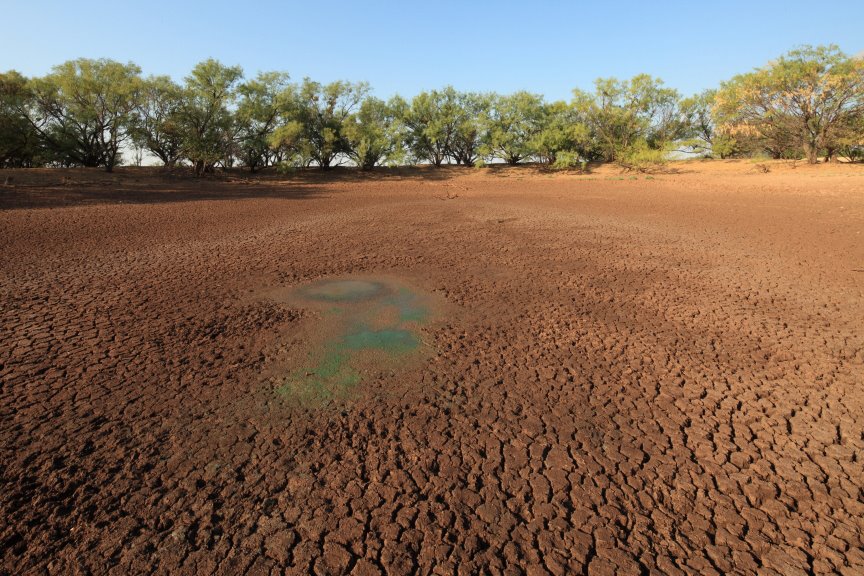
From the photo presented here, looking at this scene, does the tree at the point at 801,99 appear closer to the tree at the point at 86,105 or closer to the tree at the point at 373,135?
the tree at the point at 373,135

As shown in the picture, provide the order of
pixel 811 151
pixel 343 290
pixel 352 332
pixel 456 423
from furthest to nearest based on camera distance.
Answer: pixel 811 151 → pixel 343 290 → pixel 352 332 → pixel 456 423

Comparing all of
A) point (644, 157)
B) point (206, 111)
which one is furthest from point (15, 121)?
point (644, 157)

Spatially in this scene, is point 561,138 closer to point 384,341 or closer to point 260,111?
point 260,111

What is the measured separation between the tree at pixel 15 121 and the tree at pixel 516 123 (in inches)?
1140

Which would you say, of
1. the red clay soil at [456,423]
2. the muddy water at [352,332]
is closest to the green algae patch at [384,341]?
the muddy water at [352,332]

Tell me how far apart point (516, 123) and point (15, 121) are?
31892 mm

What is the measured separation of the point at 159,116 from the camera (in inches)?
1069

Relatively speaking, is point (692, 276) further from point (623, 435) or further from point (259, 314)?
point (259, 314)

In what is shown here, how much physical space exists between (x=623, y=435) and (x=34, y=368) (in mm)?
6002

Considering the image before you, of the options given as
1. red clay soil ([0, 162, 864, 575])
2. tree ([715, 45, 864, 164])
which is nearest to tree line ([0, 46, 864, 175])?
tree ([715, 45, 864, 164])

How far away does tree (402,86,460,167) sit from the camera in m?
37.4

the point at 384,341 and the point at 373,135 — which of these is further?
the point at 373,135

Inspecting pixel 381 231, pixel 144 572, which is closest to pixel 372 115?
pixel 381 231

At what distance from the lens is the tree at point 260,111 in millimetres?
28969
